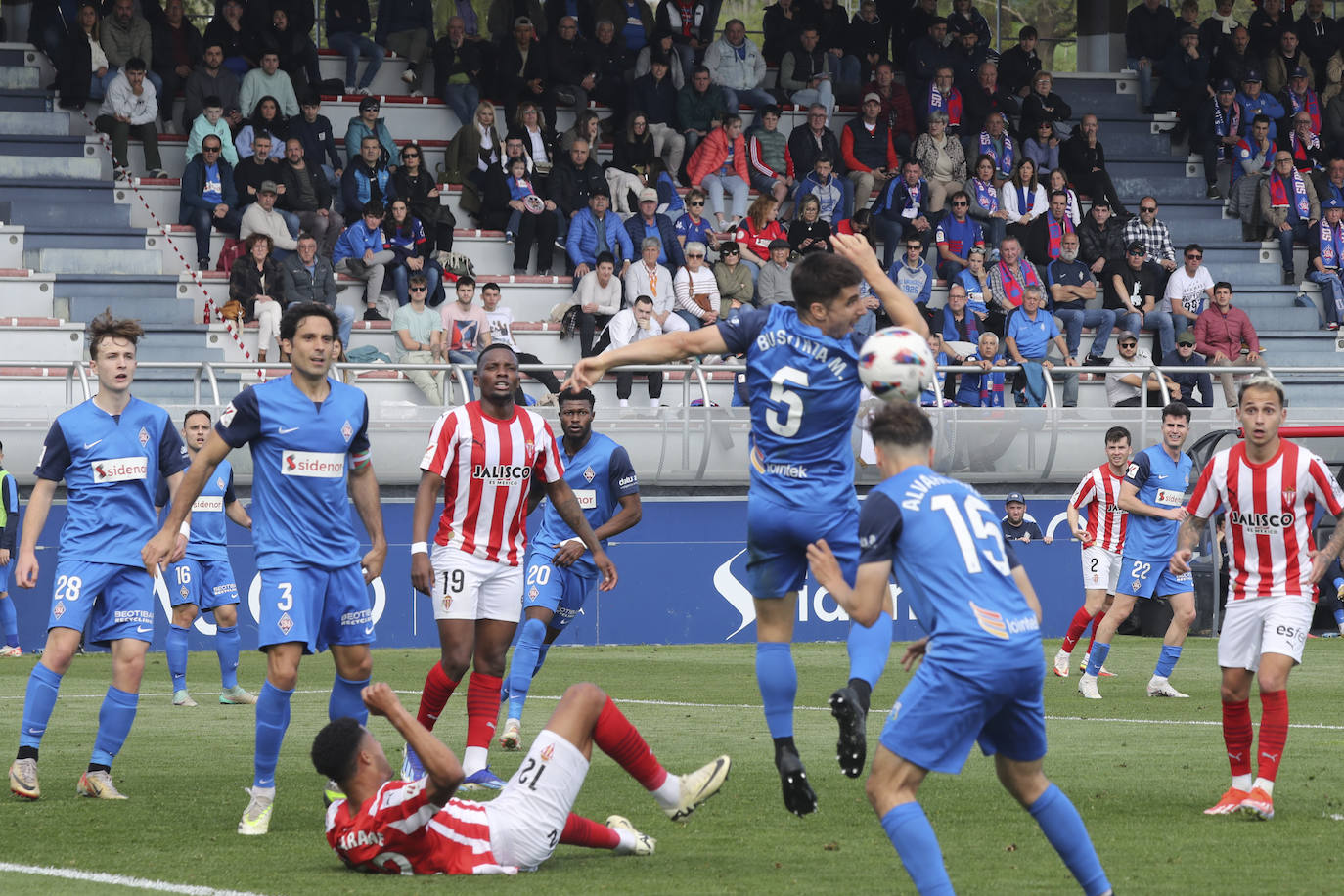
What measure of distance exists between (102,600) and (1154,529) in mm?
9469

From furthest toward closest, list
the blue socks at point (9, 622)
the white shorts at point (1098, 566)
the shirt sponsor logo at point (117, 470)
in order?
the blue socks at point (9, 622) < the white shorts at point (1098, 566) < the shirt sponsor logo at point (117, 470)

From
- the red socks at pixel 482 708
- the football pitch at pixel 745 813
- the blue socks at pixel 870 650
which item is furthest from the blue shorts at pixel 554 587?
the blue socks at pixel 870 650

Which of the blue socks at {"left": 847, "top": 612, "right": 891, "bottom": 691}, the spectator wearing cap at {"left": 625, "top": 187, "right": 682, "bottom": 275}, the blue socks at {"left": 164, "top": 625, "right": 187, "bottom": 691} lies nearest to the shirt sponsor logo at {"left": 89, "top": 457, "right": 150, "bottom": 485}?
the blue socks at {"left": 847, "top": 612, "right": 891, "bottom": 691}

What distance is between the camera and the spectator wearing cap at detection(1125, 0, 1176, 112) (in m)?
28.1

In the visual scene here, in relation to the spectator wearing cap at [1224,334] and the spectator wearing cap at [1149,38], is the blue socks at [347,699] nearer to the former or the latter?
the spectator wearing cap at [1224,334]

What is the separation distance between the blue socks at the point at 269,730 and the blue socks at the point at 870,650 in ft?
7.87

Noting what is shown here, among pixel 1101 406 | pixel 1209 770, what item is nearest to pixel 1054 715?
pixel 1209 770

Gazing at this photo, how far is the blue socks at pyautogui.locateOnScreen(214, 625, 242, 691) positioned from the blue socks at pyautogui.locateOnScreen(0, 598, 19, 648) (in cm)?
503

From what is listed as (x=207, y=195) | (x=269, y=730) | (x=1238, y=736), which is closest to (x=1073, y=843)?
(x=1238, y=736)

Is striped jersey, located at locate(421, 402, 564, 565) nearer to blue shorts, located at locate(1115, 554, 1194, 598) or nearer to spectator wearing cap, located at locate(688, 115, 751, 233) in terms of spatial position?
blue shorts, located at locate(1115, 554, 1194, 598)

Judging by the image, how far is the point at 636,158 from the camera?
24.1m

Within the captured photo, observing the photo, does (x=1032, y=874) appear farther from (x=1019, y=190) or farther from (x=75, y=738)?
(x=1019, y=190)

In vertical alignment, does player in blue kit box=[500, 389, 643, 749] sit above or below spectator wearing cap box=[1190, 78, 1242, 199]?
below

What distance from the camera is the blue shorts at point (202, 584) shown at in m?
13.7
